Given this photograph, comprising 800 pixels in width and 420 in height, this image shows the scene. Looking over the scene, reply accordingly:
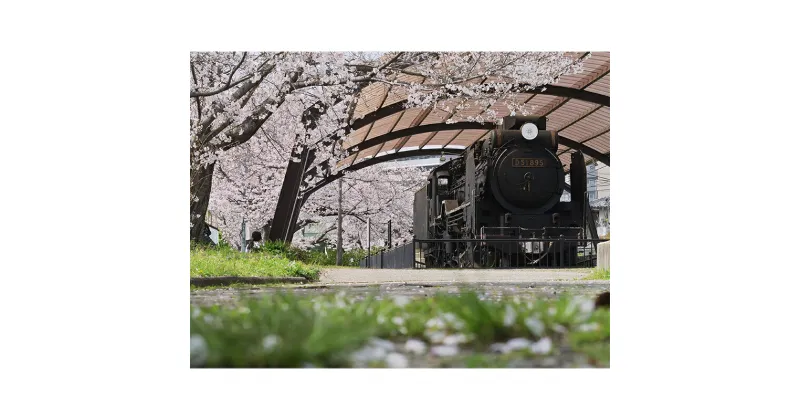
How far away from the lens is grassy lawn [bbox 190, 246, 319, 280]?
293 inches

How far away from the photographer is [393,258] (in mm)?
14867

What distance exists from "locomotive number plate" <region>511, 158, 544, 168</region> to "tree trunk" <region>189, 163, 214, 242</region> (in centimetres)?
539

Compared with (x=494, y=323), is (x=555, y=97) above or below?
above

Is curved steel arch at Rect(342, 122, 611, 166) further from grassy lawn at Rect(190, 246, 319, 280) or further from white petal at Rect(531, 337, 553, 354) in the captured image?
white petal at Rect(531, 337, 553, 354)

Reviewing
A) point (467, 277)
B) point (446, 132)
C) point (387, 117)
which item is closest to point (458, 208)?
point (446, 132)

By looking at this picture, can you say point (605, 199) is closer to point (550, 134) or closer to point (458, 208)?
point (550, 134)

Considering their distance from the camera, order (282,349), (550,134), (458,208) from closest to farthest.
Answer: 1. (282,349)
2. (550,134)
3. (458,208)

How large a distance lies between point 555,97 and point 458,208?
3.62m

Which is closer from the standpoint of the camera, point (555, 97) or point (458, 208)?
point (555, 97)

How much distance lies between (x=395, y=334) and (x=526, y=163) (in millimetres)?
5944

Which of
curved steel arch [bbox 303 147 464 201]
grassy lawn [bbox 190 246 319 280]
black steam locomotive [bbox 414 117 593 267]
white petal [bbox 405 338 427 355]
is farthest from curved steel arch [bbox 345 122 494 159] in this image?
white petal [bbox 405 338 427 355]

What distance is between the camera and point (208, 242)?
306 inches

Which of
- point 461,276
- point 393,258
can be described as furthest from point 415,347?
point 393,258

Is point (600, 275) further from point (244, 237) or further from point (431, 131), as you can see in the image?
point (431, 131)
